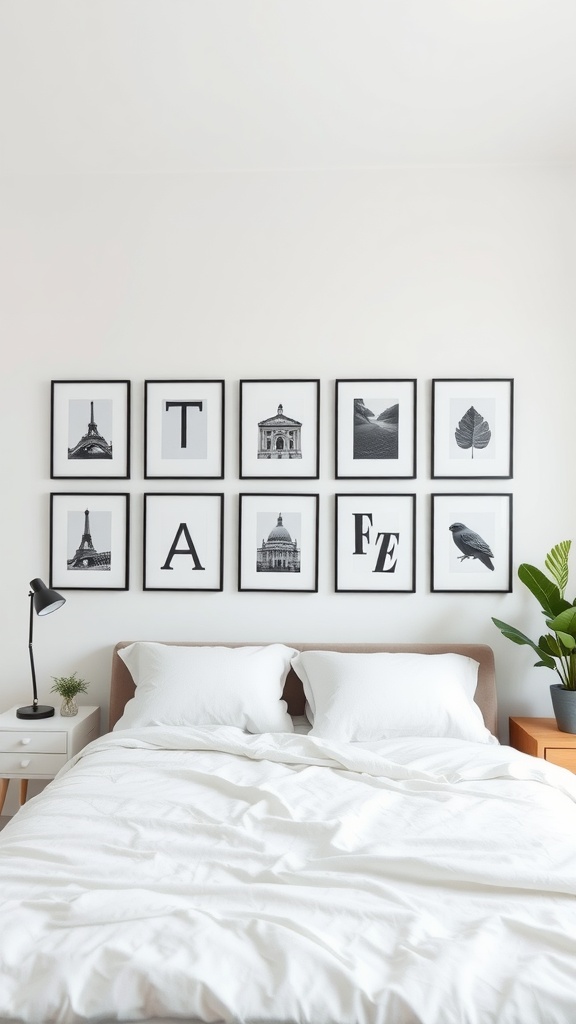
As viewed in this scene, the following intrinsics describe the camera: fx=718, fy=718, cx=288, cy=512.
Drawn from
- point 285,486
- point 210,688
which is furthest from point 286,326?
point 210,688

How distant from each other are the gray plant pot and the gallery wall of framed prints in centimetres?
50

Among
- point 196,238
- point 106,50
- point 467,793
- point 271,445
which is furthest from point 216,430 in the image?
point 467,793

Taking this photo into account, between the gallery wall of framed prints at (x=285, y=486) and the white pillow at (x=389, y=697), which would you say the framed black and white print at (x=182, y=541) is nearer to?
the gallery wall of framed prints at (x=285, y=486)

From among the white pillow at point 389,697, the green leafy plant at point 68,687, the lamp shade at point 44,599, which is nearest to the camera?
the white pillow at point 389,697

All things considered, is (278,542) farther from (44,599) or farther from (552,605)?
(552,605)

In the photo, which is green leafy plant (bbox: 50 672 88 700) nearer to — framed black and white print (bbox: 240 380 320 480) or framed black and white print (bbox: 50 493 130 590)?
framed black and white print (bbox: 50 493 130 590)

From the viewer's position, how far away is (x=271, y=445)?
10.3 ft

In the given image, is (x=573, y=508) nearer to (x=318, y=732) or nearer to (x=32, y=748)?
(x=318, y=732)

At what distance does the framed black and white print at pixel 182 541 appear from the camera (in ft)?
10.3

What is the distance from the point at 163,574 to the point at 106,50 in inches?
77.0

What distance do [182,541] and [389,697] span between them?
1123 millimetres

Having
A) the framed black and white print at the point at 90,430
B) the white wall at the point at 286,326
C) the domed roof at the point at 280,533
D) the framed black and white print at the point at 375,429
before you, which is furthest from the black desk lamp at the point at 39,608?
the framed black and white print at the point at 375,429

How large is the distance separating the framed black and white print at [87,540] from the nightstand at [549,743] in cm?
179

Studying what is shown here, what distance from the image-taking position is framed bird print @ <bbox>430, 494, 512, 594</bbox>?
3.09 m
